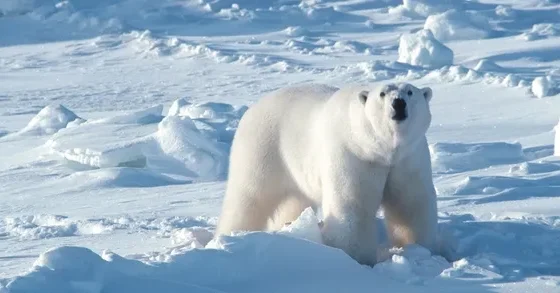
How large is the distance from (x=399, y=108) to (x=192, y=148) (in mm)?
3709

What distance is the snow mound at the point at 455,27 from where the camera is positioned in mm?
13695

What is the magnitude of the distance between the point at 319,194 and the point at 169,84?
345 inches

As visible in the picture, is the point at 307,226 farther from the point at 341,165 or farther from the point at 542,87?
the point at 542,87

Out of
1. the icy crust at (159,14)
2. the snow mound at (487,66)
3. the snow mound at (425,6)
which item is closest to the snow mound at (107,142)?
the snow mound at (487,66)

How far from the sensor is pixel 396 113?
3.50 metres

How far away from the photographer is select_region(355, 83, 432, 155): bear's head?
351 centimetres

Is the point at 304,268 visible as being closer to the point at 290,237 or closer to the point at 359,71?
the point at 290,237

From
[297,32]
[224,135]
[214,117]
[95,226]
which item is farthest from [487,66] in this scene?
[95,226]

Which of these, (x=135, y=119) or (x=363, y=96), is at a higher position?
(x=363, y=96)

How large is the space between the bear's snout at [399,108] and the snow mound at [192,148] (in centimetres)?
343

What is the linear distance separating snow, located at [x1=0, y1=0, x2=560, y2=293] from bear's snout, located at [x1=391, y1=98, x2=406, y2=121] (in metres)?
0.50

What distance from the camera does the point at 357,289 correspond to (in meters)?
3.26

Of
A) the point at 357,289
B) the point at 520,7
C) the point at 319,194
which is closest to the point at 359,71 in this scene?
the point at 520,7


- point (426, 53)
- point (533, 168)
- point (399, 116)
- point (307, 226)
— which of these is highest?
point (399, 116)
